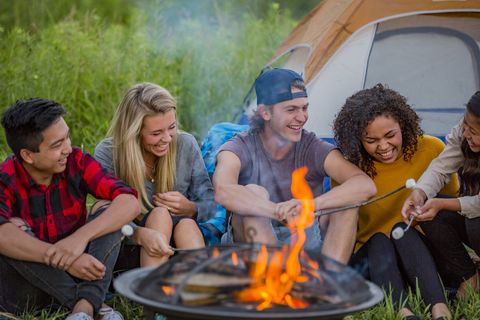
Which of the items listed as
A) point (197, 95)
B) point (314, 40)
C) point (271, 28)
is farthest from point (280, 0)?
point (314, 40)

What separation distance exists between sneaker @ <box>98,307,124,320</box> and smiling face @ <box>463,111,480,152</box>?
5.19 feet

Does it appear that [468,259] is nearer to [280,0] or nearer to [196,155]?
[196,155]

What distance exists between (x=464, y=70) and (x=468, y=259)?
1.56 metres

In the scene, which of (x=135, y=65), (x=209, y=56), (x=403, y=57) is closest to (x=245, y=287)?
(x=403, y=57)

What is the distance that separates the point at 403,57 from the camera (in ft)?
16.8

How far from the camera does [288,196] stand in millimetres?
4004

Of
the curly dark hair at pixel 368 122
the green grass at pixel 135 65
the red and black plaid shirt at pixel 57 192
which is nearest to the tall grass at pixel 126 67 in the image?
the green grass at pixel 135 65

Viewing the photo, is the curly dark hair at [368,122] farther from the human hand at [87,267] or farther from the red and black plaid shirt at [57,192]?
the human hand at [87,267]

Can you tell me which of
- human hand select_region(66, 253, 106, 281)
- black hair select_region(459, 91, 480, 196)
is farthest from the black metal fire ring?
black hair select_region(459, 91, 480, 196)

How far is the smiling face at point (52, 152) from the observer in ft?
11.8

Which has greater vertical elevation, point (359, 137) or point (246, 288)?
point (359, 137)

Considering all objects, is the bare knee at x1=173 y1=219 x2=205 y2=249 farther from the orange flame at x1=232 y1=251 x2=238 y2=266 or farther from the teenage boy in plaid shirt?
the orange flame at x1=232 y1=251 x2=238 y2=266

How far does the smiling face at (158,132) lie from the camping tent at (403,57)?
1.26 meters

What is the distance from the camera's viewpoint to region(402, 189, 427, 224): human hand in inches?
145
